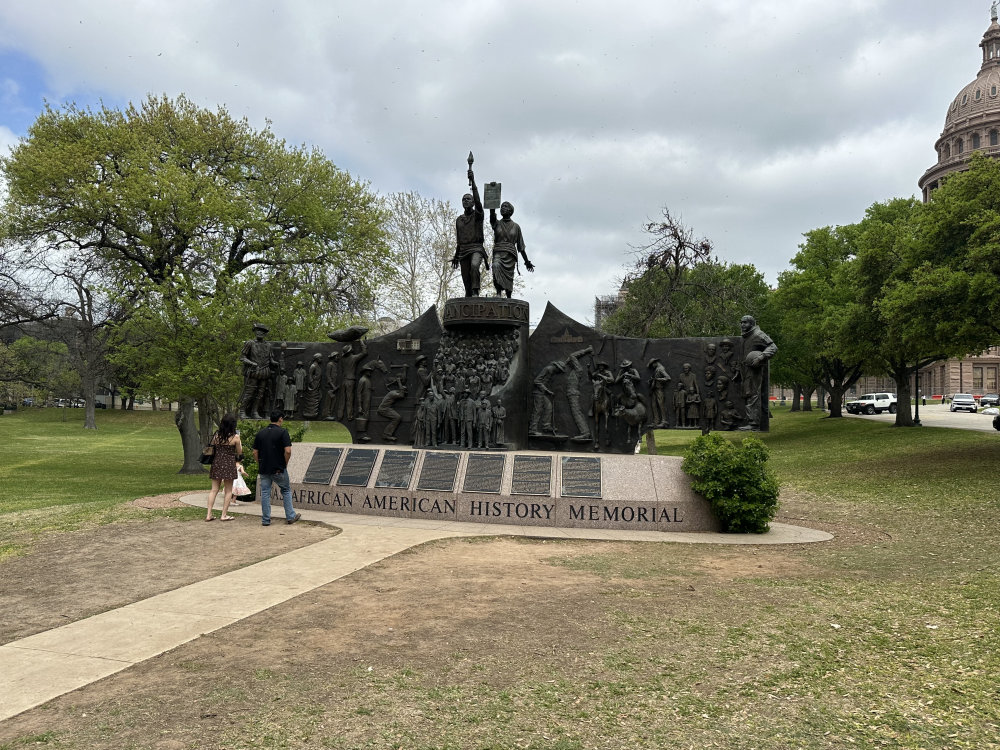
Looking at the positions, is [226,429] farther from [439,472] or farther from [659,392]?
[659,392]

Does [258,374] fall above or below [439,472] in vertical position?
above

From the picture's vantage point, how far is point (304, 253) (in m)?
25.0

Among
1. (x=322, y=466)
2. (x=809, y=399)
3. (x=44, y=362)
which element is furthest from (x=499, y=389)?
(x=44, y=362)

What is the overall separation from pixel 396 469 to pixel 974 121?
3524 inches

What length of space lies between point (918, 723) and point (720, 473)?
24.4 feet

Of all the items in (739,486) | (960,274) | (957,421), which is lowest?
(739,486)

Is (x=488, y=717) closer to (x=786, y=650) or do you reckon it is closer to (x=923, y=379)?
(x=786, y=650)

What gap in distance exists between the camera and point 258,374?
16.1 meters

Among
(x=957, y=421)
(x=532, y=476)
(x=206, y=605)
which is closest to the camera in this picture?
(x=206, y=605)

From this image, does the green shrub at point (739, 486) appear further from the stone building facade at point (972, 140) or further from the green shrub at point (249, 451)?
the stone building facade at point (972, 140)

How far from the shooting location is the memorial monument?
12.8 meters

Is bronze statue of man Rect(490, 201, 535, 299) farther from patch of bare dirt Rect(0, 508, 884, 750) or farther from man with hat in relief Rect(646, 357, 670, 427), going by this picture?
patch of bare dirt Rect(0, 508, 884, 750)

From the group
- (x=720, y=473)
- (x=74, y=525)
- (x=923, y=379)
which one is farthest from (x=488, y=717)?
(x=923, y=379)

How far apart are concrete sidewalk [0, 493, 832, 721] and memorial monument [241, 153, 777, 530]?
95 centimetres
